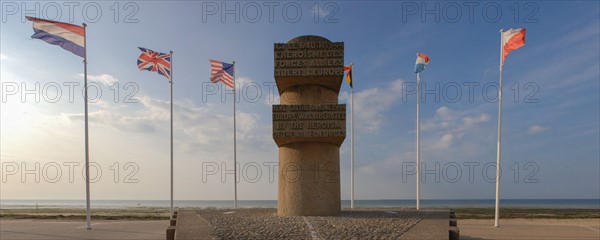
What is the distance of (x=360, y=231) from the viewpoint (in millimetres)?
8766

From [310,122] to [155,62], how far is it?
9791mm

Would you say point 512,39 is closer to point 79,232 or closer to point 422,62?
point 422,62

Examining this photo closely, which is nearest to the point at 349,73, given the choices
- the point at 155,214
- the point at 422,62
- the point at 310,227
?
the point at 422,62

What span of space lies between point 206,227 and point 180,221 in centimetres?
154

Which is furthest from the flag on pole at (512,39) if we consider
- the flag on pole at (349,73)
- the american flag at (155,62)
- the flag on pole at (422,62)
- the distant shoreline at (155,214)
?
the american flag at (155,62)

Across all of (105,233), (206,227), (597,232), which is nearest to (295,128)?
(206,227)

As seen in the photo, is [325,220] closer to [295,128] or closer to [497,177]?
[295,128]

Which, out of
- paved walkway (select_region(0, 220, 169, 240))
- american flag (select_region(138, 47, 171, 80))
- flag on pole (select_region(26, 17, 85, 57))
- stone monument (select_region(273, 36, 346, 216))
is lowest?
paved walkway (select_region(0, 220, 169, 240))

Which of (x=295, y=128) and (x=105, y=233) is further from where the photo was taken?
(x=105, y=233)

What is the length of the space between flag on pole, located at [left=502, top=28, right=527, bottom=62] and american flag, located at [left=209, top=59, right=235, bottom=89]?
1260cm

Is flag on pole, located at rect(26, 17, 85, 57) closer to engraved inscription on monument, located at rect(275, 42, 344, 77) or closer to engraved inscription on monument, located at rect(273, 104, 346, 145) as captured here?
engraved inscription on monument, located at rect(275, 42, 344, 77)

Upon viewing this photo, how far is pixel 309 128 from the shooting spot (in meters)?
11.7

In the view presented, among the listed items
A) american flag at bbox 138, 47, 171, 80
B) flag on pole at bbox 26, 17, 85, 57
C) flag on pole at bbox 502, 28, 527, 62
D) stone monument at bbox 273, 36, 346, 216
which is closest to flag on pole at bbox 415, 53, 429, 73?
flag on pole at bbox 502, 28, 527, 62

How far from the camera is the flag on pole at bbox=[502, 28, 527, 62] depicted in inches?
631
